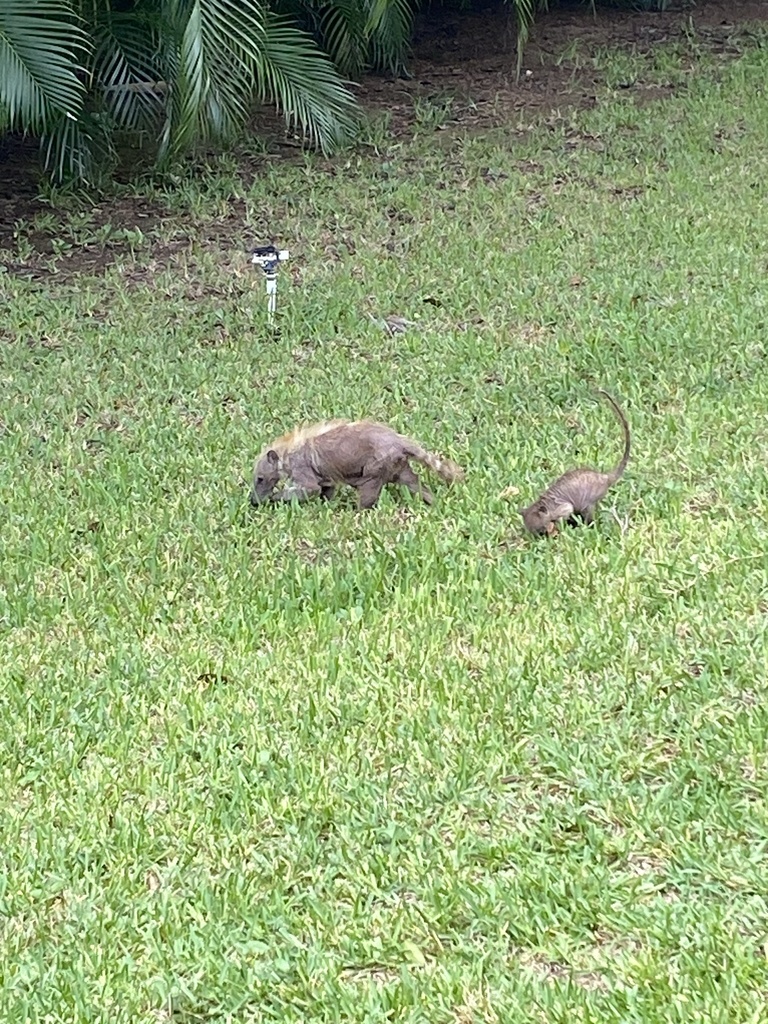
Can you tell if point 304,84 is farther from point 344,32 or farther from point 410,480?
point 410,480

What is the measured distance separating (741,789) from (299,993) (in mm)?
1267

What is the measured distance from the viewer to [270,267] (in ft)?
25.7

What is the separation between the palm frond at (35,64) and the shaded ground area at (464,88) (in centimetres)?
93

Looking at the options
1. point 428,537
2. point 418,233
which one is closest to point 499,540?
point 428,537

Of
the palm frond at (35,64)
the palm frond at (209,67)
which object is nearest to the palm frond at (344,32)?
the palm frond at (209,67)

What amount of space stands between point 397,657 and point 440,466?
147 cm

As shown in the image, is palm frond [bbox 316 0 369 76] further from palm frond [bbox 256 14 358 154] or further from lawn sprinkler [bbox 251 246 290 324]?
lawn sprinkler [bbox 251 246 290 324]

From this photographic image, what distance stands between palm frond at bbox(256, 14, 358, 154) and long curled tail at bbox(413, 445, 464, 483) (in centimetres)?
577

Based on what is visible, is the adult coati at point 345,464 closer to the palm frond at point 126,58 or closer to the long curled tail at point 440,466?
the long curled tail at point 440,466

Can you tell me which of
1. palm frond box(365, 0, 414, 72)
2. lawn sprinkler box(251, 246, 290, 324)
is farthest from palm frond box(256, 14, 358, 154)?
lawn sprinkler box(251, 246, 290, 324)

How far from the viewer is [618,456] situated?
5.69 m

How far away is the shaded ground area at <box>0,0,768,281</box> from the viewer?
383 inches

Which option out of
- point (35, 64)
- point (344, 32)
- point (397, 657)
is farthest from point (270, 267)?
point (344, 32)

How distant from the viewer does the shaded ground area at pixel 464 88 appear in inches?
383
